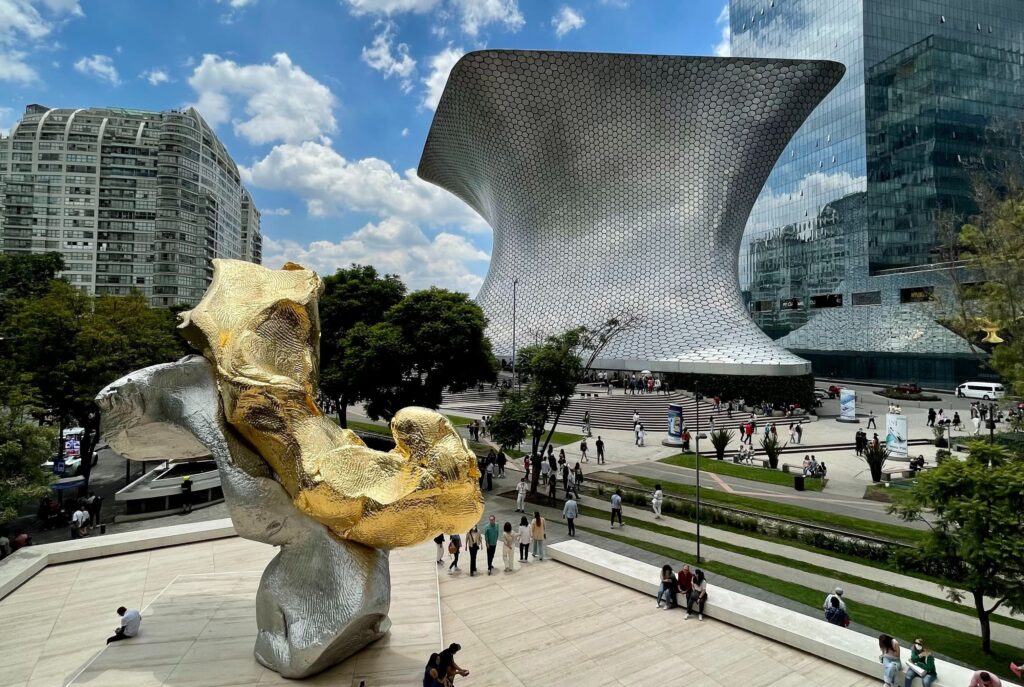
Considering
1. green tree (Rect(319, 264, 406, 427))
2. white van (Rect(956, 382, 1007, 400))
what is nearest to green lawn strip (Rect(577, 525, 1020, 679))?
green tree (Rect(319, 264, 406, 427))

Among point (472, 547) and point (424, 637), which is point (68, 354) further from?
point (424, 637)

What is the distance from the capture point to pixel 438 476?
5352 mm

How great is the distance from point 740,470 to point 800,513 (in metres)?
5.21

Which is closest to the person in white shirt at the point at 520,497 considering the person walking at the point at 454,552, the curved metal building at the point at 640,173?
the person walking at the point at 454,552

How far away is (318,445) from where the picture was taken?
5.68 m

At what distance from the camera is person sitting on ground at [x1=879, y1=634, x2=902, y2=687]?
6.32 m

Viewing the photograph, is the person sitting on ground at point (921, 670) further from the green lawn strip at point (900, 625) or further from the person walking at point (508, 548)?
the person walking at point (508, 548)

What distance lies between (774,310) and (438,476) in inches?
2529

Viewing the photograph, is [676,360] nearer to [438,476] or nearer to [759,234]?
[438,476]

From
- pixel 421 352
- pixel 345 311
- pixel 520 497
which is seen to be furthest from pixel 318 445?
pixel 345 311

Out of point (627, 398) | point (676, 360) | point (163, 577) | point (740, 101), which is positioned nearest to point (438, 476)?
point (163, 577)

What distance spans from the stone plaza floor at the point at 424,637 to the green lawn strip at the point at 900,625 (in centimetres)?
227

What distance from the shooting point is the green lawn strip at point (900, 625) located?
7.96 meters

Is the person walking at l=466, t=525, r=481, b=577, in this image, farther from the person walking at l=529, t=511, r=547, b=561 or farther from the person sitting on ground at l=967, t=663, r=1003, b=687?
the person sitting on ground at l=967, t=663, r=1003, b=687
